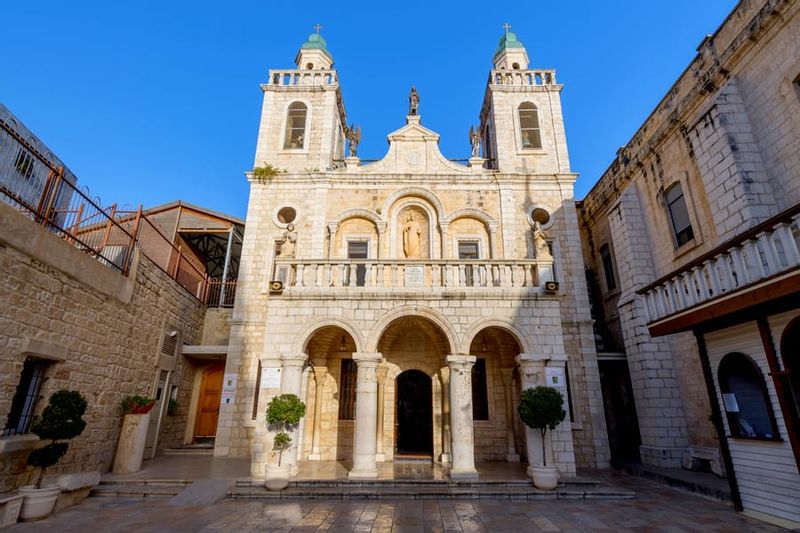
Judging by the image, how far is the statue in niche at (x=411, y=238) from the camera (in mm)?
14414

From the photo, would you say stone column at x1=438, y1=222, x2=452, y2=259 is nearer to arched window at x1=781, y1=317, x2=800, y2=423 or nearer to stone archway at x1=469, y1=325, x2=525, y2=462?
stone archway at x1=469, y1=325, x2=525, y2=462

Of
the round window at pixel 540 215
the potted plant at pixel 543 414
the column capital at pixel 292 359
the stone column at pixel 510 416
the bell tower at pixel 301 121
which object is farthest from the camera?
the bell tower at pixel 301 121

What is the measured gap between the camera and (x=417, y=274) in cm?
1042

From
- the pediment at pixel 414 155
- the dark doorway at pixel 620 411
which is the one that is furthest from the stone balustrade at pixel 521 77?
the dark doorway at pixel 620 411

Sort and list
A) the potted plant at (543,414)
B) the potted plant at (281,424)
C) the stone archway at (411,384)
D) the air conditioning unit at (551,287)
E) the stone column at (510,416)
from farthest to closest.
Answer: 1. the stone archway at (411,384)
2. the stone column at (510,416)
3. the air conditioning unit at (551,287)
4. the potted plant at (543,414)
5. the potted plant at (281,424)

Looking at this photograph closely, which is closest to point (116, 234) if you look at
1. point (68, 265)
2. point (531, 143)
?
point (68, 265)

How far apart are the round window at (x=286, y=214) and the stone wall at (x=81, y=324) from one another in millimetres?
4505

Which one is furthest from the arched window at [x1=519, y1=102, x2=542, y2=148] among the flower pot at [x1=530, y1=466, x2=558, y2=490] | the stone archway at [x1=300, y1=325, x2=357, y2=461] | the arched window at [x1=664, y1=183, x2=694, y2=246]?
the flower pot at [x1=530, y1=466, x2=558, y2=490]

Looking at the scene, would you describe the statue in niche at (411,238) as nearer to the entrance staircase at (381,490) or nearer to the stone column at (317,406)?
the stone column at (317,406)

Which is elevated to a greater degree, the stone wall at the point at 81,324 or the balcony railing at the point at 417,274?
the balcony railing at the point at 417,274

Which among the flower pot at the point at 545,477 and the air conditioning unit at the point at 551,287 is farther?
the air conditioning unit at the point at 551,287

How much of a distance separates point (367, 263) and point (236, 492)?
607cm

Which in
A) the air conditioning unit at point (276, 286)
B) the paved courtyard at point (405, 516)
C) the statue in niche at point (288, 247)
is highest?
the statue in niche at point (288, 247)

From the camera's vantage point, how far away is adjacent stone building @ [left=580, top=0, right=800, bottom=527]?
6191 millimetres
